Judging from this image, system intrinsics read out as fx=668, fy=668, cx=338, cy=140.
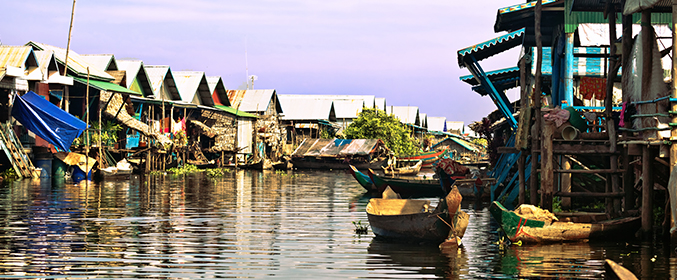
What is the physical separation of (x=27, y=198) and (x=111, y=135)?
13.8m

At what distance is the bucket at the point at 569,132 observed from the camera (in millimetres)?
12203

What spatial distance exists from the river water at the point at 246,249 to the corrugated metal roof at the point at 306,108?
41.5m

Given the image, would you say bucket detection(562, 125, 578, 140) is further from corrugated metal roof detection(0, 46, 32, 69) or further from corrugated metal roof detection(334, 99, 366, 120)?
corrugated metal roof detection(334, 99, 366, 120)

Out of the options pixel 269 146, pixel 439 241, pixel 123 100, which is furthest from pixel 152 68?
pixel 439 241

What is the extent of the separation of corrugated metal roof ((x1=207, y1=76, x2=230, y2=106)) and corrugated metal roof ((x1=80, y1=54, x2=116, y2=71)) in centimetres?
993

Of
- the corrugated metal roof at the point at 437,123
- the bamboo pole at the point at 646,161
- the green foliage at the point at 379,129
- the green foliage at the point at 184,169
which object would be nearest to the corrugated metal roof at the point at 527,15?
the bamboo pole at the point at 646,161

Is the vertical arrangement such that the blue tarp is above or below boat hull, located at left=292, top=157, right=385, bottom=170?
above

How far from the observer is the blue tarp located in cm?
2531

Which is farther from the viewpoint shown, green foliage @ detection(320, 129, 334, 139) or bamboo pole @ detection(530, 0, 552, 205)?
green foliage @ detection(320, 129, 334, 139)

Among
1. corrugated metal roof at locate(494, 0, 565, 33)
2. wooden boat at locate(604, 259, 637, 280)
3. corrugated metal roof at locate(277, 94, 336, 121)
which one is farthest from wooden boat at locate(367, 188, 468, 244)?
corrugated metal roof at locate(277, 94, 336, 121)

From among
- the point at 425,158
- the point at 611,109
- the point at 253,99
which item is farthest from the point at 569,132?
the point at 253,99

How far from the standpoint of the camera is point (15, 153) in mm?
25031

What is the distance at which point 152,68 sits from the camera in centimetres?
4056

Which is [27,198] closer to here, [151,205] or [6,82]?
[151,205]
